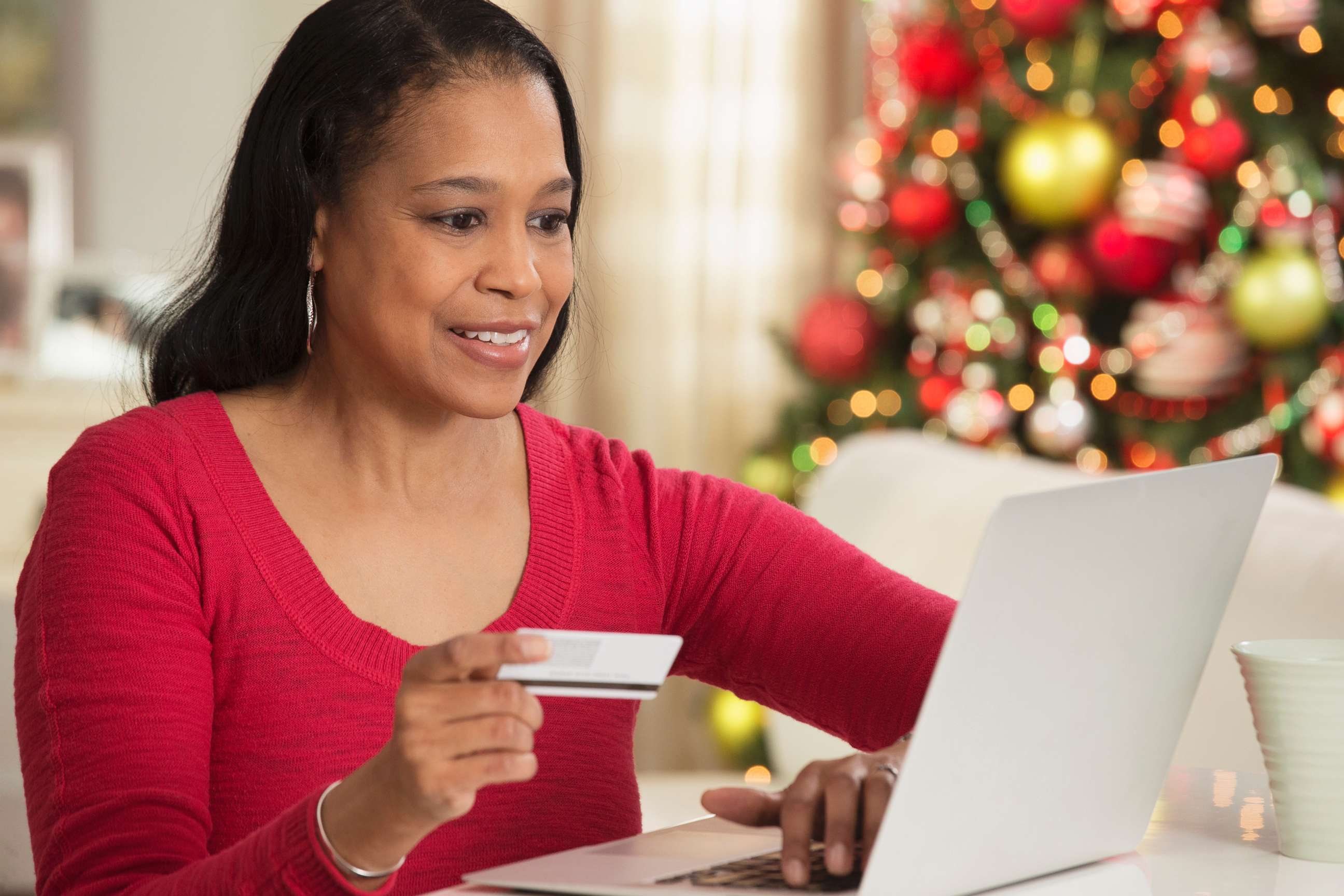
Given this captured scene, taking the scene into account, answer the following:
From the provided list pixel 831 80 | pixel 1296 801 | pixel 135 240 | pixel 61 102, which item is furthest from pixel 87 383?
pixel 1296 801

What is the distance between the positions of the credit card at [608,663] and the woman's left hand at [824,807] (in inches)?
7.0

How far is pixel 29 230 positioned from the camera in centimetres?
438

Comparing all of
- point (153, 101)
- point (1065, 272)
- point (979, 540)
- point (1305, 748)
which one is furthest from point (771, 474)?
point (153, 101)

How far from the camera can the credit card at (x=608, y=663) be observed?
671mm

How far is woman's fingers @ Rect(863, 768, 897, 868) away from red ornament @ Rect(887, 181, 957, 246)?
194 cm

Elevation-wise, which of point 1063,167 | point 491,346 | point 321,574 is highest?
point 1063,167

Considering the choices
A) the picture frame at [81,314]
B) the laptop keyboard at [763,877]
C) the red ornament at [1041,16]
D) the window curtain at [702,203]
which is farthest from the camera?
the picture frame at [81,314]

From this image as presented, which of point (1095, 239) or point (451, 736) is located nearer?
point (451, 736)

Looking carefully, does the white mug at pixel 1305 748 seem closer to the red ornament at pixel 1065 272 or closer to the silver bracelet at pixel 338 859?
the silver bracelet at pixel 338 859

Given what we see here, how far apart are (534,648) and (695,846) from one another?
0.87 ft

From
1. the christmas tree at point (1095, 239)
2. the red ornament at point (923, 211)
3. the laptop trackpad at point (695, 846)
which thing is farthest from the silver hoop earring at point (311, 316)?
the red ornament at point (923, 211)

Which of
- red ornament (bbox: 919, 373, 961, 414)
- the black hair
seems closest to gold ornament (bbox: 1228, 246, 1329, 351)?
red ornament (bbox: 919, 373, 961, 414)

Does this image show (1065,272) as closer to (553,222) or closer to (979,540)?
(979,540)

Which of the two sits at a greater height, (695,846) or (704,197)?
(704,197)
